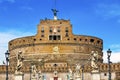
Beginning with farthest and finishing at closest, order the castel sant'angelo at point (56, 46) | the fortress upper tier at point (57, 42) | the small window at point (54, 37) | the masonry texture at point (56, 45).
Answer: the small window at point (54, 37), the fortress upper tier at point (57, 42), the masonry texture at point (56, 45), the castel sant'angelo at point (56, 46)

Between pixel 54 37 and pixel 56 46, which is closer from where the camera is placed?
pixel 56 46

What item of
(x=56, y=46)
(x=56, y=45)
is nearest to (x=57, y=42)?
(x=56, y=45)

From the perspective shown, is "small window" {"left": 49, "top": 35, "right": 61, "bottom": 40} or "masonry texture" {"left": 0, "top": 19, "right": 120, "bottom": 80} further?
"small window" {"left": 49, "top": 35, "right": 61, "bottom": 40}

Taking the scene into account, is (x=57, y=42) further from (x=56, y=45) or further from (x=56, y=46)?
(x=56, y=46)

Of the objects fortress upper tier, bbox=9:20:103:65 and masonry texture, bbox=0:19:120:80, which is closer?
masonry texture, bbox=0:19:120:80

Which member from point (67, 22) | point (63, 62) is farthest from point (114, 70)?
point (67, 22)

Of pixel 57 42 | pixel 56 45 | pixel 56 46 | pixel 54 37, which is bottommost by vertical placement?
pixel 56 46

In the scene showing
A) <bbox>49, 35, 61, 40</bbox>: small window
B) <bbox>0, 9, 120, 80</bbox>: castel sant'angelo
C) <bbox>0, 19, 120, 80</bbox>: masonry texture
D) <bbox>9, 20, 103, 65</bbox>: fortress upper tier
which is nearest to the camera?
<bbox>0, 9, 120, 80</bbox>: castel sant'angelo

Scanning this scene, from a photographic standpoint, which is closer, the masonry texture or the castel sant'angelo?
the castel sant'angelo

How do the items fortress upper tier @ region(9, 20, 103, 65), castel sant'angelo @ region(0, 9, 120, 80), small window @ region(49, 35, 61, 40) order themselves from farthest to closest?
small window @ region(49, 35, 61, 40) → fortress upper tier @ region(9, 20, 103, 65) → castel sant'angelo @ region(0, 9, 120, 80)

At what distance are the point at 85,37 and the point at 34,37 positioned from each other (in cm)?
1464

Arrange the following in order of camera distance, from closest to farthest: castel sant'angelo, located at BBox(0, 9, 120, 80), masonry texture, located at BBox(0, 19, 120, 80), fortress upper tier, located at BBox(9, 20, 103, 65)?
castel sant'angelo, located at BBox(0, 9, 120, 80) < masonry texture, located at BBox(0, 19, 120, 80) < fortress upper tier, located at BBox(9, 20, 103, 65)

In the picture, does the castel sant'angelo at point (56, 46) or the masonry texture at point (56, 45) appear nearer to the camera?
the castel sant'angelo at point (56, 46)

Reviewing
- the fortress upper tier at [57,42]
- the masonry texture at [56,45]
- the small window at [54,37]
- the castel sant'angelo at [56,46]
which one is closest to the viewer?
the castel sant'angelo at [56,46]
